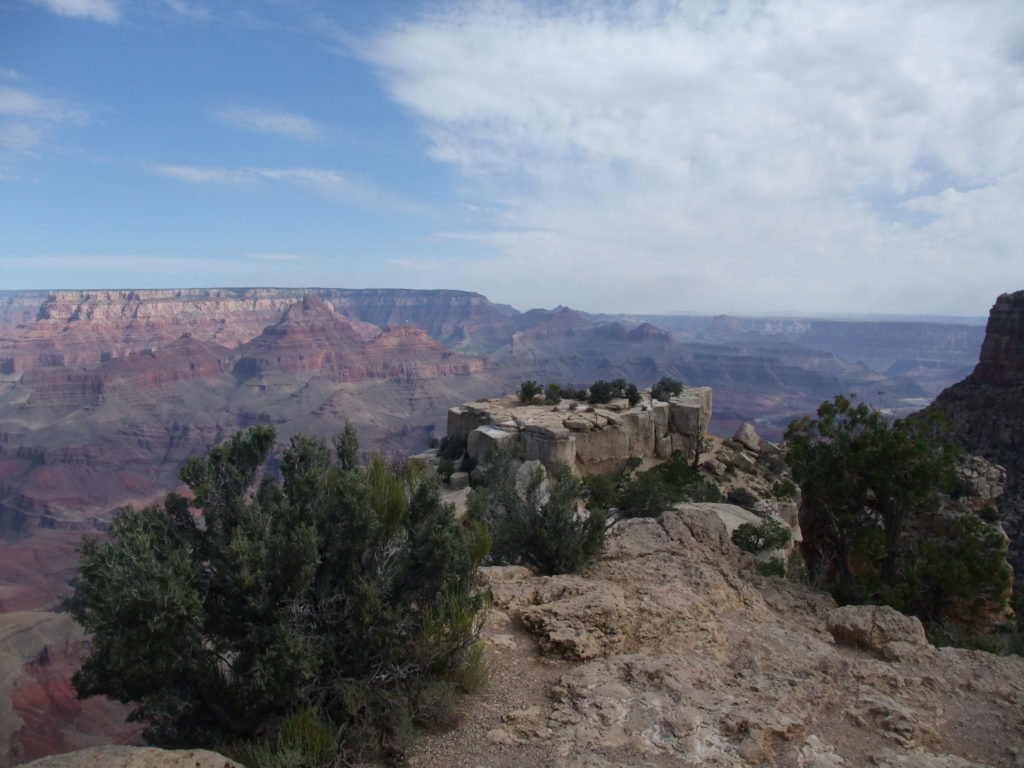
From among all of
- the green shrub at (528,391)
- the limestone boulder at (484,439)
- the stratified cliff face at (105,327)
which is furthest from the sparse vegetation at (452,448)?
the stratified cliff face at (105,327)

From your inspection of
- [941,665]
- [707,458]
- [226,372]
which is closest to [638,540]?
[941,665]

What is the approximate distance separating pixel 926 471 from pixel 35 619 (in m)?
49.8

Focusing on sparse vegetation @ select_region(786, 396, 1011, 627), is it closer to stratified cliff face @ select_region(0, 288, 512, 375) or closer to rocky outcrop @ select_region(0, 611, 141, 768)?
rocky outcrop @ select_region(0, 611, 141, 768)

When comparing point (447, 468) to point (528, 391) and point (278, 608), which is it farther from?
point (278, 608)

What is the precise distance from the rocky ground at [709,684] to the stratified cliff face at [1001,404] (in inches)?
998

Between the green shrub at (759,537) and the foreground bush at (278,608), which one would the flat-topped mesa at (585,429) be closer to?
the green shrub at (759,537)

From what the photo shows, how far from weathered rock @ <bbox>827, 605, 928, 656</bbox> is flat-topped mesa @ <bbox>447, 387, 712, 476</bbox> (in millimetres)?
12797

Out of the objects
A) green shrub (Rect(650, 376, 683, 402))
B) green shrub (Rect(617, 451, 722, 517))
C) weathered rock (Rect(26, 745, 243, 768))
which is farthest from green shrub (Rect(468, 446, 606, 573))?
green shrub (Rect(650, 376, 683, 402))

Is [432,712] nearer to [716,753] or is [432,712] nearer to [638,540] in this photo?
[716,753]

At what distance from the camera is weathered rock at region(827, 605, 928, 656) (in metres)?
8.28

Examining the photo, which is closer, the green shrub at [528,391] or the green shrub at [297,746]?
the green shrub at [297,746]

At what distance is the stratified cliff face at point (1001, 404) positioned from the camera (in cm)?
3036

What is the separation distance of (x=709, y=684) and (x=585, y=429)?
1681cm

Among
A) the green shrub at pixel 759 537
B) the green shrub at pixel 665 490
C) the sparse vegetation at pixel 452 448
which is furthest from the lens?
the sparse vegetation at pixel 452 448
